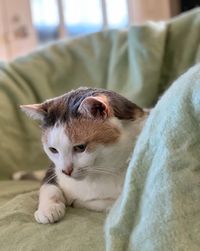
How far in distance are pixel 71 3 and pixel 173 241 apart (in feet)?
4.93

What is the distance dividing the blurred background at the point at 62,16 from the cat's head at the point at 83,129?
1.04 metres

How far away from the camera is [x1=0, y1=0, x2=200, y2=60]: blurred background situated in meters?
1.88

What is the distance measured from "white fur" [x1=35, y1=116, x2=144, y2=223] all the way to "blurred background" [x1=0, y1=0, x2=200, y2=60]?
103cm

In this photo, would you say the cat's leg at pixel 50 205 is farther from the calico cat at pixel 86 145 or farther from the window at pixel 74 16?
the window at pixel 74 16

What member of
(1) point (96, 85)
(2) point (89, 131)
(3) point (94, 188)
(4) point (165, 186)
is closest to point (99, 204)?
(3) point (94, 188)

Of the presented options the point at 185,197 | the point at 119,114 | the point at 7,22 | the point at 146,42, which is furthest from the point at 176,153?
the point at 7,22

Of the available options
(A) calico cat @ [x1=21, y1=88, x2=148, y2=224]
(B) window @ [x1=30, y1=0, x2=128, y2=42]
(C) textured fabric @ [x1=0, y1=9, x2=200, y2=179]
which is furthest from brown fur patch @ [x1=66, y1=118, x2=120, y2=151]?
(B) window @ [x1=30, y1=0, x2=128, y2=42]

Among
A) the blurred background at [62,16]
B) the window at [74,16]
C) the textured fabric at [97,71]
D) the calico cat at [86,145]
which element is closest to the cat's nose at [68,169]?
the calico cat at [86,145]

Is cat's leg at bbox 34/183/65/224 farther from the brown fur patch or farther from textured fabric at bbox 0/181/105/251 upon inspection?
A: the brown fur patch

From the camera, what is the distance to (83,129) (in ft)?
2.67

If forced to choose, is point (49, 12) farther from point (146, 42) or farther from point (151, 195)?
point (151, 195)

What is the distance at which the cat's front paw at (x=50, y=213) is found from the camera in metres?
0.82

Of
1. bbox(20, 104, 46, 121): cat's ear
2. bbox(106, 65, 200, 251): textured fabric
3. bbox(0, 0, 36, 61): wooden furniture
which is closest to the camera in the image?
bbox(106, 65, 200, 251): textured fabric

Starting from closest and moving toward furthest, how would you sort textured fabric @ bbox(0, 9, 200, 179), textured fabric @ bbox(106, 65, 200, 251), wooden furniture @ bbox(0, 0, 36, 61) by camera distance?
textured fabric @ bbox(106, 65, 200, 251)
textured fabric @ bbox(0, 9, 200, 179)
wooden furniture @ bbox(0, 0, 36, 61)
